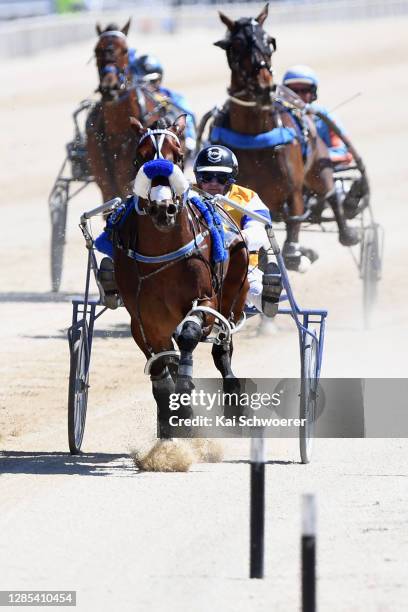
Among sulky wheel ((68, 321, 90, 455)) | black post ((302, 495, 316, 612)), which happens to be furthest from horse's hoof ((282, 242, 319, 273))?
black post ((302, 495, 316, 612))

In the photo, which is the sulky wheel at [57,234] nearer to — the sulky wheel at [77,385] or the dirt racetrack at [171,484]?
the dirt racetrack at [171,484]

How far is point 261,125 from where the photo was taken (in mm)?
14008

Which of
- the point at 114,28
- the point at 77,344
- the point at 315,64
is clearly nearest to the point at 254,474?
the point at 77,344

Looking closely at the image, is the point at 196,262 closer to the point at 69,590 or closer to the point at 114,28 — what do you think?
the point at 69,590

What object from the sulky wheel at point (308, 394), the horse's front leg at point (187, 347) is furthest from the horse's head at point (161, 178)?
the sulky wheel at point (308, 394)

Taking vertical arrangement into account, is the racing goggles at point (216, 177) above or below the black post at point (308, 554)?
above

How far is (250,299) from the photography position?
10062 mm

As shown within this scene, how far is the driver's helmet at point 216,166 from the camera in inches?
395

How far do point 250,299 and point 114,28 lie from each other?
22.0 feet

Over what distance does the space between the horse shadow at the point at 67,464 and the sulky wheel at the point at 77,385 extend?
0.12 meters

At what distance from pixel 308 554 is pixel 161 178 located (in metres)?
3.37

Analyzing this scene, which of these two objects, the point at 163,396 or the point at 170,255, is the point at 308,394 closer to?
the point at 163,396

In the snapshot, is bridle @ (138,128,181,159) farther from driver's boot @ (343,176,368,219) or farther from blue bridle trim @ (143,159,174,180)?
driver's boot @ (343,176,368,219)

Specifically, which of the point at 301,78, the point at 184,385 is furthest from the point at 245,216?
the point at 301,78
